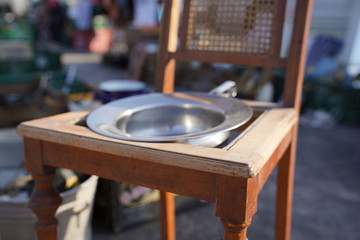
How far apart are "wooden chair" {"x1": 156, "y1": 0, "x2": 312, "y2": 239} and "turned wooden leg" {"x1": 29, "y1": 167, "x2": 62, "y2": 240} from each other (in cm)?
44

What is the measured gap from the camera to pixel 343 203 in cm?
185

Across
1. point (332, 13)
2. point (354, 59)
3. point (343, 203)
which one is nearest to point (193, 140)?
point (343, 203)

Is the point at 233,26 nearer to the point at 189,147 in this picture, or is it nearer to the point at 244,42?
the point at 244,42

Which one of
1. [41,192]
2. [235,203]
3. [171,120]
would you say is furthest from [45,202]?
[235,203]

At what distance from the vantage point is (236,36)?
1106mm

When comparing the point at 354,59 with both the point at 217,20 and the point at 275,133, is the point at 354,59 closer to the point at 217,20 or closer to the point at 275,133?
the point at 217,20

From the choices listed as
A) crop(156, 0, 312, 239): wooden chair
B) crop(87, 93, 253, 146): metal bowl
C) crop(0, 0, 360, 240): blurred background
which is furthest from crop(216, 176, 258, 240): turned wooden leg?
crop(0, 0, 360, 240): blurred background

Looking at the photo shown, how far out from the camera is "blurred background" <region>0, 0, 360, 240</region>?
1.49 meters

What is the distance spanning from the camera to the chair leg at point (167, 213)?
3.93 feet

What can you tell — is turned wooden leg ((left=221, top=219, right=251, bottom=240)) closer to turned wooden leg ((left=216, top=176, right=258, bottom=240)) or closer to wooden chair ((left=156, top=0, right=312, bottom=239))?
turned wooden leg ((left=216, top=176, right=258, bottom=240))

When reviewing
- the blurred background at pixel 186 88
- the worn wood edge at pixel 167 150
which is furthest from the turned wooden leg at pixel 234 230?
the blurred background at pixel 186 88

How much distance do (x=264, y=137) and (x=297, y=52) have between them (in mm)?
397

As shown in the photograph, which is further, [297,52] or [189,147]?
[297,52]

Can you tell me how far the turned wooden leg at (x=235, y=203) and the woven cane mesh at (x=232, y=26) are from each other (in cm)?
59
